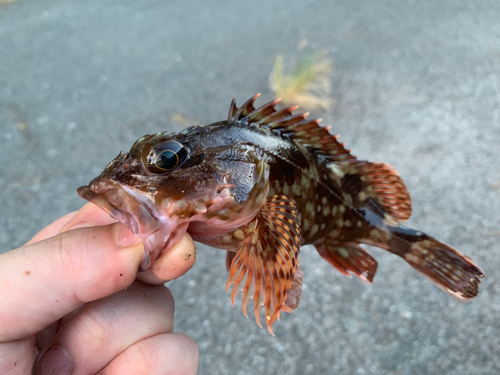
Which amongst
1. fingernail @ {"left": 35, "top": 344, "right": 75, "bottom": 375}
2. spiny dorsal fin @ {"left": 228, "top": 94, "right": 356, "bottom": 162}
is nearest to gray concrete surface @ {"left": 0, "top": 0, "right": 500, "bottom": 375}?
fingernail @ {"left": 35, "top": 344, "right": 75, "bottom": 375}

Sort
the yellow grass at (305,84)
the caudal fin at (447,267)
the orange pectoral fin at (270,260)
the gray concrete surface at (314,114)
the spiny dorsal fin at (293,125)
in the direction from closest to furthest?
the orange pectoral fin at (270,260) → the spiny dorsal fin at (293,125) → the caudal fin at (447,267) → the gray concrete surface at (314,114) → the yellow grass at (305,84)

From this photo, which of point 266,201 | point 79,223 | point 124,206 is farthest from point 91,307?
point 266,201

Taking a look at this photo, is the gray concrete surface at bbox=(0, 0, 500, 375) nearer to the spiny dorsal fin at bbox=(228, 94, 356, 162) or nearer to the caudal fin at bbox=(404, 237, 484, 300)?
the caudal fin at bbox=(404, 237, 484, 300)

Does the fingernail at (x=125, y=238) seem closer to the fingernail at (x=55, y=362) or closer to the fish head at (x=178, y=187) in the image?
the fish head at (x=178, y=187)

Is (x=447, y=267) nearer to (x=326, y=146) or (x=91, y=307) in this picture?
(x=326, y=146)

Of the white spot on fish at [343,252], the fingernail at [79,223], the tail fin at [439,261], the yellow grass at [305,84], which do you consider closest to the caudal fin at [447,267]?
the tail fin at [439,261]

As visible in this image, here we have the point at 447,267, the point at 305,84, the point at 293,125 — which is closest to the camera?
the point at 293,125

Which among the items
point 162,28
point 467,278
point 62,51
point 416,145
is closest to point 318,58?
point 416,145
